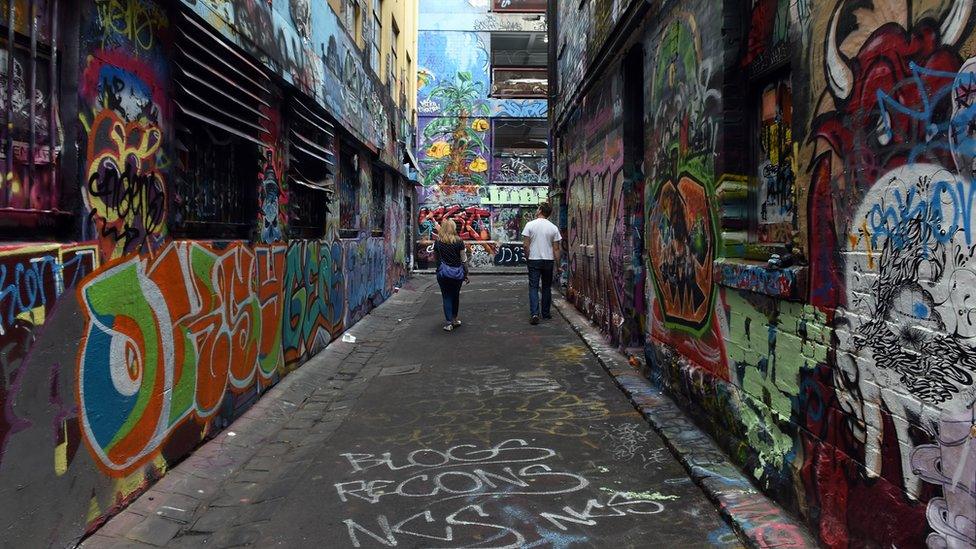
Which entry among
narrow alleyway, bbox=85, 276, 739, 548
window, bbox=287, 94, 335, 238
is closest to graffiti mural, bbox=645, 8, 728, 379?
narrow alleyway, bbox=85, 276, 739, 548

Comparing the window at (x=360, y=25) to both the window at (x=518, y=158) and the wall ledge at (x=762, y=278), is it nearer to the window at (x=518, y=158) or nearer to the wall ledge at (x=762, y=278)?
the wall ledge at (x=762, y=278)

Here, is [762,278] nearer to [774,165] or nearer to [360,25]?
[774,165]

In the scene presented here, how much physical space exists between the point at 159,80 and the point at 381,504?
308 centimetres

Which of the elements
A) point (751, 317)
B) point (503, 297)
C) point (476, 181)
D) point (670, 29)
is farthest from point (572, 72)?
point (476, 181)

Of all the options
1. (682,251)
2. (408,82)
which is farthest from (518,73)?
(682,251)

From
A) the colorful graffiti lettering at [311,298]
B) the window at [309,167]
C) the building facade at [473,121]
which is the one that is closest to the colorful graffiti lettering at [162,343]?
the colorful graffiti lettering at [311,298]

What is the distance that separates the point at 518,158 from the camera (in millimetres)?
27484

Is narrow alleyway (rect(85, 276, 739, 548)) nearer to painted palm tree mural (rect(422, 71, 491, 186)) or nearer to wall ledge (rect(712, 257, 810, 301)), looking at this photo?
wall ledge (rect(712, 257, 810, 301))

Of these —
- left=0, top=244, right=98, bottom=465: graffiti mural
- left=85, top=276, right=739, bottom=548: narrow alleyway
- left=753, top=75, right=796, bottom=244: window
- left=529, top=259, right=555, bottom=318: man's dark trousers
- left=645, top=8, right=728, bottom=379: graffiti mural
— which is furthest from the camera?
left=529, top=259, right=555, bottom=318: man's dark trousers

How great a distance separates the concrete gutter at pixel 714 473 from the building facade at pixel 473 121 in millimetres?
20268

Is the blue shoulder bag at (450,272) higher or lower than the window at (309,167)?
lower

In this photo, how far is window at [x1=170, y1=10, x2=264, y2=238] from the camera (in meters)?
4.63

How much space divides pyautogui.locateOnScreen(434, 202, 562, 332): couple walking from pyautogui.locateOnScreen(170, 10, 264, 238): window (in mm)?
4143

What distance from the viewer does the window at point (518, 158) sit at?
1077 inches
